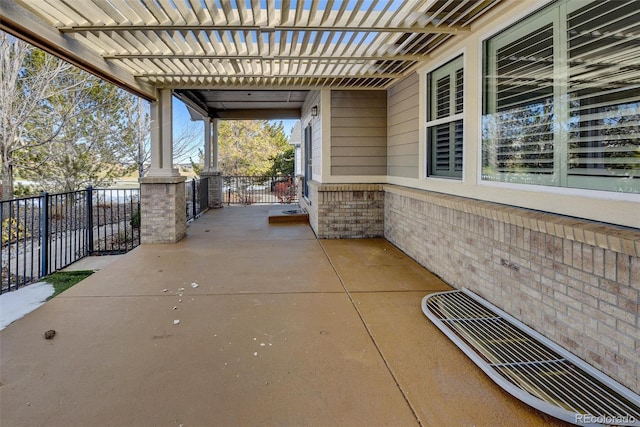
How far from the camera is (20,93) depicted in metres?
7.83

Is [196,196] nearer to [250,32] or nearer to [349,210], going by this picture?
[349,210]

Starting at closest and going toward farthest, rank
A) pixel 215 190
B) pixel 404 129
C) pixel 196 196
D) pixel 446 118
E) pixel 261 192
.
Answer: pixel 446 118 < pixel 404 129 < pixel 196 196 < pixel 215 190 < pixel 261 192

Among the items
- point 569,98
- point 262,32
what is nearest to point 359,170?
point 262,32

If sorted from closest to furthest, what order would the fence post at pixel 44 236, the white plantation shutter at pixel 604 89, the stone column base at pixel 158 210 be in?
the white plantation shutter at pixel 604 89 < the fence post at pixel 44 236 < the stone column base at pixel 158 210

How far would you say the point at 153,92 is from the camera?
660cm

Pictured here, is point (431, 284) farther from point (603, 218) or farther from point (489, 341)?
point (603, 218)

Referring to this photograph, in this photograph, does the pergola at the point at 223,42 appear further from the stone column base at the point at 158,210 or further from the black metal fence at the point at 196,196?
the black metal fence at the point at 196,196

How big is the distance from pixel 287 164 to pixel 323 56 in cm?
1626

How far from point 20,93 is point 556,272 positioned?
9.69m

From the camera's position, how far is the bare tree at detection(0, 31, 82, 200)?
7.43 metres

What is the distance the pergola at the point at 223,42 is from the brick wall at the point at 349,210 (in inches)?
70.0

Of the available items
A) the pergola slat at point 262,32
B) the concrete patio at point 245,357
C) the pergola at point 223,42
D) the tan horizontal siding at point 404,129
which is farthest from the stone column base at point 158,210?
the tan horizontal siding at point 404,129

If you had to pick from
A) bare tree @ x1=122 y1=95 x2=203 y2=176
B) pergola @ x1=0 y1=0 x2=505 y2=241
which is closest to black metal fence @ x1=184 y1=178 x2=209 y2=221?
bare tree @ x1=122 y1=95 x2=203 y2=176

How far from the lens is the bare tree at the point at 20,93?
7.43 metres
